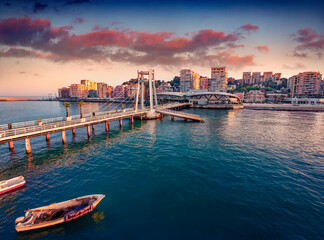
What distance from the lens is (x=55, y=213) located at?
41.5 feet

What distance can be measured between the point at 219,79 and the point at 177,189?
561 feet

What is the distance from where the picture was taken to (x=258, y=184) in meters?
17.7

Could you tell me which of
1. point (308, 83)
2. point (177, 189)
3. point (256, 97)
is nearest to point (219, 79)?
point (256, 97)

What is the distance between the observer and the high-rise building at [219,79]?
163 m

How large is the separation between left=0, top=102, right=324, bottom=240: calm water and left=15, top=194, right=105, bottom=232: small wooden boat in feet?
2.03

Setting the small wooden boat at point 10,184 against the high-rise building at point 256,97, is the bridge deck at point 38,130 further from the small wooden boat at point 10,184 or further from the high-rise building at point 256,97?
the high-rise building at point 256,97

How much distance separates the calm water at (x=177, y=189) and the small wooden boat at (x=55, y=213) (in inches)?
24.4

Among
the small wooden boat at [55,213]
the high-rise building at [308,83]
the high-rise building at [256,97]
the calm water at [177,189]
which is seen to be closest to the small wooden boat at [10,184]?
the calm water at [177,189]

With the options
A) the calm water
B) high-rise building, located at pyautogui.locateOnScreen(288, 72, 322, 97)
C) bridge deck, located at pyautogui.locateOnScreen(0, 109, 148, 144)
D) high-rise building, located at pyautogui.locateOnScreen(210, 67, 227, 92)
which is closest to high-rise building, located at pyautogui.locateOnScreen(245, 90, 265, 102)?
high-rise building, located at pyautogui.locateOnScreen(210, 67, 227, 92)

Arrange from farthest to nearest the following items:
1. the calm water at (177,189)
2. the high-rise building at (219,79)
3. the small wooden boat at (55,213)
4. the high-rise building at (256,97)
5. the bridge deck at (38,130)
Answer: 1. the high-rise building at (219,79)
2. the high-rise building at (256,97)
3. the bridge deck at (38,130)
4. the calm water at (177,189)
5. the small wooden boat at (55,213)

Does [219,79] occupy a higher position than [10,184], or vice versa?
[219,79]

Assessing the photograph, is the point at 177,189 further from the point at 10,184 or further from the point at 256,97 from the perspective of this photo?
the point at 256,97

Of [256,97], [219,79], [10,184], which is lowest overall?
[10,184]

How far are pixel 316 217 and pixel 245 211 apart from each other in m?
6.07
